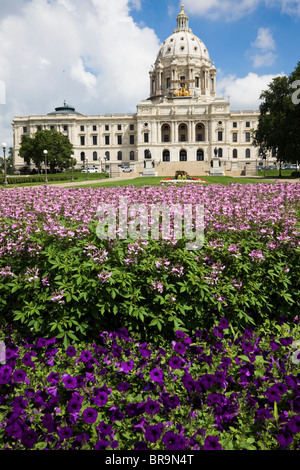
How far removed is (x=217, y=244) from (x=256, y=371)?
2232 millimetres

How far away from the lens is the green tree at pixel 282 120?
38344 millimetres

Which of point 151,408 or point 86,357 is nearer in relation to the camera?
point 151,408

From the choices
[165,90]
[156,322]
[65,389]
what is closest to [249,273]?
[156,322]

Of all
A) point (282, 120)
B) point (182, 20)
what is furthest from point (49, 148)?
point (182, 20)

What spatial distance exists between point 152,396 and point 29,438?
1.37m

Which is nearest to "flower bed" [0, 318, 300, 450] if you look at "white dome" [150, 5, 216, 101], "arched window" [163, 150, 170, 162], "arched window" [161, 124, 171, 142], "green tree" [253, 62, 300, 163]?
"green tree" [253, 62, 300, 163]

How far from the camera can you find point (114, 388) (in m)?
4.38

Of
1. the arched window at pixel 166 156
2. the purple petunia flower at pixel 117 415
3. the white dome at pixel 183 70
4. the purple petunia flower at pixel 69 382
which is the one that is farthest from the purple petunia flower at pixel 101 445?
the white dome at pixel 183 70

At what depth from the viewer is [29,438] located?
3.30 metres

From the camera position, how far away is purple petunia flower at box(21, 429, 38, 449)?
3.25m

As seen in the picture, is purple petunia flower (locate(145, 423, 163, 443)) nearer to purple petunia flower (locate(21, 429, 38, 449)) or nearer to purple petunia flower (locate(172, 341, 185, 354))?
purple petunia flower (locate(21, 429, 38, 449))

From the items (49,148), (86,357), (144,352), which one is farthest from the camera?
(49,148)

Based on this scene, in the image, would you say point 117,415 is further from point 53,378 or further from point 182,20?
point 182,20
